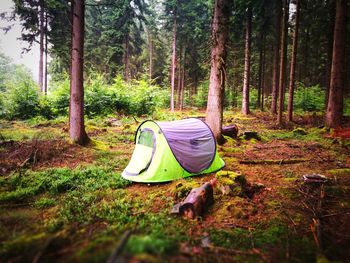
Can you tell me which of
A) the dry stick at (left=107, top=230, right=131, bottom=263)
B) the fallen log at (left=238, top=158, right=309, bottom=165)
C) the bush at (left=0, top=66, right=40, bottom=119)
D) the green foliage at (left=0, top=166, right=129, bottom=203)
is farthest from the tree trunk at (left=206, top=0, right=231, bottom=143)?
the bush at (left=0, top=66, right=40, bottom=119)

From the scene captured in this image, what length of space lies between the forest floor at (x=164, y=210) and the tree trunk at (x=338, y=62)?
324cm

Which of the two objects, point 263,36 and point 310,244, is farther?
point 263,36

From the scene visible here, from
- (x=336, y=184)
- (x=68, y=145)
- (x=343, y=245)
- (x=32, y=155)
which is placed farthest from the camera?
(x=68, y=145)

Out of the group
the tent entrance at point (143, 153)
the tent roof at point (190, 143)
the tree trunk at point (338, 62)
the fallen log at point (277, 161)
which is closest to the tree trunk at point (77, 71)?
the tent entrance at point (143, 153)

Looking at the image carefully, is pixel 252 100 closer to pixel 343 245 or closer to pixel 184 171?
pixel 184 171

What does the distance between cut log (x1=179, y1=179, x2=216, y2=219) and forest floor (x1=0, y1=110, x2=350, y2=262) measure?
15 cm

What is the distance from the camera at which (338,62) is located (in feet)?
36.7

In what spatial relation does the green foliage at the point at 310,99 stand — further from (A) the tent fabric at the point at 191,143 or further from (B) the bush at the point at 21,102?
(B) the bush at the point at 21,102

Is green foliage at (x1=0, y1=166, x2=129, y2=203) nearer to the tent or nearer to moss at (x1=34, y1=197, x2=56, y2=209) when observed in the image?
moss at (x1=34, y1=197, x2=56, y2=209)

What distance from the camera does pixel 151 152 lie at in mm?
6543

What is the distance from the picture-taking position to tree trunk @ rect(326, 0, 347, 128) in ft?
36.3

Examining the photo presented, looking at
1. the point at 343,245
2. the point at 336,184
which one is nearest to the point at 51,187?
the point at 343,245

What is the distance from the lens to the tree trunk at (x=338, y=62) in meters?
11.1

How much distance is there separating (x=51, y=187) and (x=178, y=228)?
3.49 m
